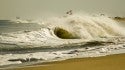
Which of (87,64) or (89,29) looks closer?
(87,64)

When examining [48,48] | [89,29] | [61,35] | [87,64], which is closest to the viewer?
[87,64]

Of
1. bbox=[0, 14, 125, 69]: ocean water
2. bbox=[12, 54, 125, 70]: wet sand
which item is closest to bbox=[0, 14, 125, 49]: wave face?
bbox=[0, 14, 125, 69]: ocean water

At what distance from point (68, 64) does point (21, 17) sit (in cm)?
345

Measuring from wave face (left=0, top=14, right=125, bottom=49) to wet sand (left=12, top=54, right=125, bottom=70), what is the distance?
1.62 feet

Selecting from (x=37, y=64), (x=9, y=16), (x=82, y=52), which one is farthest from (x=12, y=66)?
(x=9, y=16)

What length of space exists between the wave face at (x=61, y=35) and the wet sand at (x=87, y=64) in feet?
1.62

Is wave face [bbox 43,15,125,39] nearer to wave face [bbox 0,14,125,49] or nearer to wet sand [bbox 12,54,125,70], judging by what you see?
wave face [bbox 0,14,125,49]

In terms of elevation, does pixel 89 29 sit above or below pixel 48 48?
above

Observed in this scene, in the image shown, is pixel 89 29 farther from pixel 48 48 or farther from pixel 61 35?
pixel 48 48

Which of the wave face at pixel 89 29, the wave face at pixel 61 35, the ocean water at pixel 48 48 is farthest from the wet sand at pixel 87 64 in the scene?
the wave face at pixel 89 29

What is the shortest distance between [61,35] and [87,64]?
118 centimetres

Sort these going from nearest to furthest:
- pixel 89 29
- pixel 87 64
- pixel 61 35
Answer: pixel 87 64 → pixel 61 35 → pixel 89 29

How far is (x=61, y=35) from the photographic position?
2.50 m

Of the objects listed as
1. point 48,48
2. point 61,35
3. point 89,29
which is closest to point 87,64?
point 48,48
